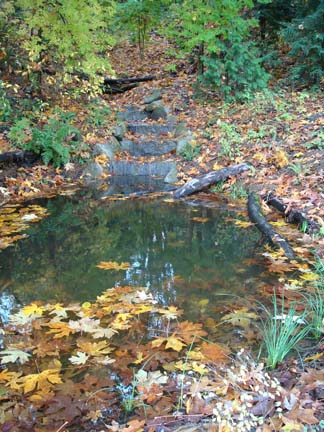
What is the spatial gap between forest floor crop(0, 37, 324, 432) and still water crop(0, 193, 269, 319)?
52cm

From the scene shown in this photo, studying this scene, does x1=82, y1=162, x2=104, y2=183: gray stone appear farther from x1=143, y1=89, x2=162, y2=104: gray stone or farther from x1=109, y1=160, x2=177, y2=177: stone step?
x1=143, y1=89, x2=162, y2=104: gray stone

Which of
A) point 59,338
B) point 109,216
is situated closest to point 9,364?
point 59,338

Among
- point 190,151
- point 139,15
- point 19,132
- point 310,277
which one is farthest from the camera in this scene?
point 139,15

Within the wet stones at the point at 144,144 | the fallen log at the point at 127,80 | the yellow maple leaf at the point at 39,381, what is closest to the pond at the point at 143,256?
the yellow maple leaf at the point at 39,381

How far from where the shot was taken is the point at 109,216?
661cm

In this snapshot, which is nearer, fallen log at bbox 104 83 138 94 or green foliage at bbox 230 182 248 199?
green foliage at bbox 230 182 248 199

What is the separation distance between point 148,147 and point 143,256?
5.75m

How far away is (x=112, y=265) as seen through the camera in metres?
4.67

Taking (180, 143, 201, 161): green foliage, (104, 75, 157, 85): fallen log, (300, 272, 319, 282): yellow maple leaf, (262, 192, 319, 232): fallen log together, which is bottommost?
(300, 272, 319, 282): yellow maple leaf

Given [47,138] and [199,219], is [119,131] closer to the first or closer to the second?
[47,138]

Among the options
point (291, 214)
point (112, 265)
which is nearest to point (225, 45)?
point (291, 214)

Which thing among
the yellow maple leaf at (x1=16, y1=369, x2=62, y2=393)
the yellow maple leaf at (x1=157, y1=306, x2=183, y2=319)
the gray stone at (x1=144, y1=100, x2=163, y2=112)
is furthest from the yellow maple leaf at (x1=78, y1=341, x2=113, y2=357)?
the gray stone at (x1=144, y1=100, x2=163, y2=112)

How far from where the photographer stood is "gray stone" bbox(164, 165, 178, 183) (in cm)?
896

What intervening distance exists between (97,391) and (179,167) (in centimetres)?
705
